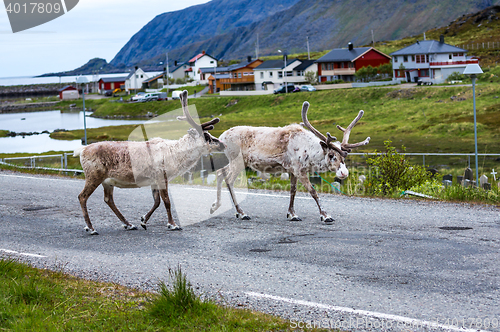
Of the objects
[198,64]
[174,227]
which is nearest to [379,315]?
[174,227]

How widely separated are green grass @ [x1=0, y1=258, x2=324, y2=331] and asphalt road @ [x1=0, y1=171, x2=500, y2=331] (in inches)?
23.1

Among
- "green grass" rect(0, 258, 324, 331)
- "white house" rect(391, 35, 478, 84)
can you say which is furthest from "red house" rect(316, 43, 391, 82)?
"green grass" rect(0, 258, 324, 331)

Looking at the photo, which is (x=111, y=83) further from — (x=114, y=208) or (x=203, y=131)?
(x=203, y=131)

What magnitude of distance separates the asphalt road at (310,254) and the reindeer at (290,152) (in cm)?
97

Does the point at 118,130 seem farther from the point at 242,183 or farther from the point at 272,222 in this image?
the point at 272,222

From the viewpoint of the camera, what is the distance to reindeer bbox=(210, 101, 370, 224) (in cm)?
1116

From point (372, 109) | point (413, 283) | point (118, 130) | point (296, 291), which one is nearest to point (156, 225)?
point (296, 291)

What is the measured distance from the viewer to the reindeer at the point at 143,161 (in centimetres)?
1064

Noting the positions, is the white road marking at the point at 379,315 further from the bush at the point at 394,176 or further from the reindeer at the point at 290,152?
the bush at the point at 394,176

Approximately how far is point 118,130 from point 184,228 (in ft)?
208

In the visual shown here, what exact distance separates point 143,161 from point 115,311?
202 inches

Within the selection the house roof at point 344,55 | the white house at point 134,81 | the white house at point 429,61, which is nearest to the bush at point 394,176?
the white house at point 429,61

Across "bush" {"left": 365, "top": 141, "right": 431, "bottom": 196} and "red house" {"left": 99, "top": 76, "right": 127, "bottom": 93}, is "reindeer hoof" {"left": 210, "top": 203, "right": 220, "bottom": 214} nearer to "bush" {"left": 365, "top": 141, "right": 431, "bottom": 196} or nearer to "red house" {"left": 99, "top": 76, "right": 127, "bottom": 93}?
"bush" {"left": 365, "top": 141, "right": 431, "bottom": 196}

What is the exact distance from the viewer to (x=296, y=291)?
270 inches
